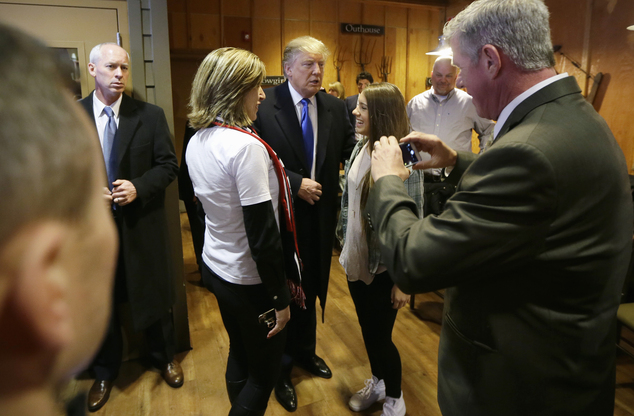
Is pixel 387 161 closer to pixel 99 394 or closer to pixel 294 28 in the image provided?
pixel 99 394

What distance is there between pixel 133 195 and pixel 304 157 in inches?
36.2

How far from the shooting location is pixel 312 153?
2391mm

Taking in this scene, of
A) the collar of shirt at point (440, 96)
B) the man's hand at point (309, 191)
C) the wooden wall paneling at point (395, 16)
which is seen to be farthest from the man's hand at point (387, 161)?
the wooden wall paneling at point (395, 16)

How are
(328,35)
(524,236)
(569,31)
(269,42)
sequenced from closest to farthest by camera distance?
1. (524,236)
2. (569,31)
3. (269,42)
4. (328,35)

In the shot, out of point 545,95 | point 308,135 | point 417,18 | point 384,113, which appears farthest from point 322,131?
point 417,18

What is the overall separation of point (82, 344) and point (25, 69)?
17cm

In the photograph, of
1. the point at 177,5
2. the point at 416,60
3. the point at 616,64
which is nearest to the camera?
the point at 616,64

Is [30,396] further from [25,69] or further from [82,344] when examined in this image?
[25,69]

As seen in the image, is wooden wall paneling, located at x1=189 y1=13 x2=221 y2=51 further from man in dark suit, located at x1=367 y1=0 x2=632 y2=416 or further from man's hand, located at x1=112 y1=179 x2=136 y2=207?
man in dark suit, located at x1=367 y1=0 x2=632 y2=416

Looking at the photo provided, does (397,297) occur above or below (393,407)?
above

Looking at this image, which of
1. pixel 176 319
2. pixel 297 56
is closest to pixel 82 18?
pixel 297 56

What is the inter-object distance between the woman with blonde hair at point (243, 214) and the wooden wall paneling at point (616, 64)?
4.08m

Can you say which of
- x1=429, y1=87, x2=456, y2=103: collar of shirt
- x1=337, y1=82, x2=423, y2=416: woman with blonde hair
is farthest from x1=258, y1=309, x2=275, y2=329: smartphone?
x1=429, y1=87, x2=456, y2=103: collar of shirt

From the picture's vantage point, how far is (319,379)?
98.0 inches
